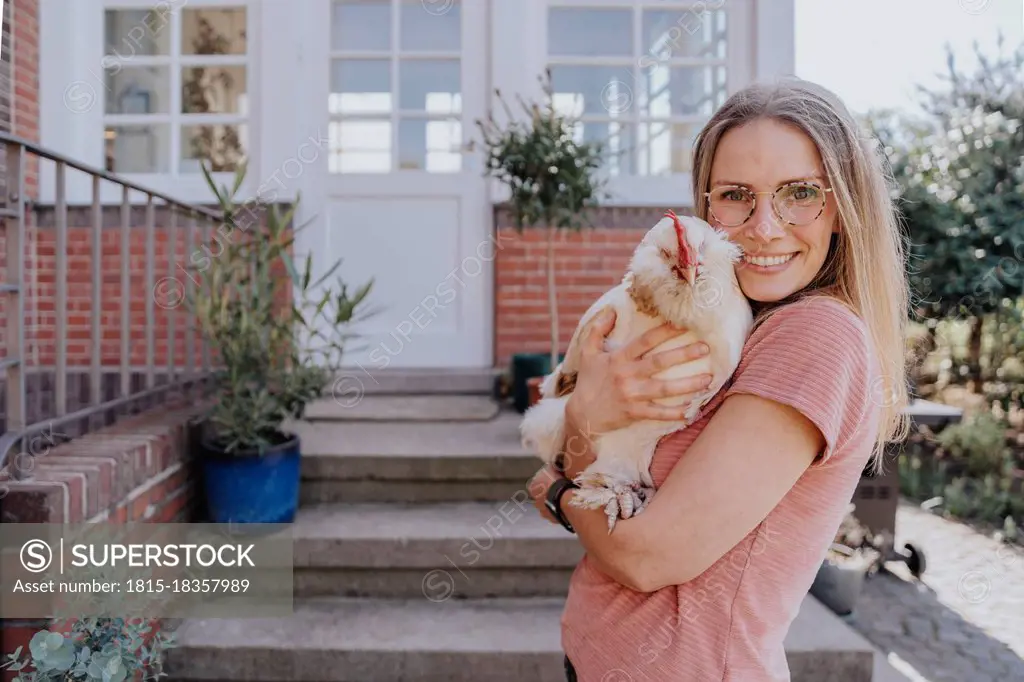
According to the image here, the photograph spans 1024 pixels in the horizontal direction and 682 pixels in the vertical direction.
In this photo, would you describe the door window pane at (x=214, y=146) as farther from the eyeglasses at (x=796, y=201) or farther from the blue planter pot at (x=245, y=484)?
the eyeglasses at (x=796, y=201)

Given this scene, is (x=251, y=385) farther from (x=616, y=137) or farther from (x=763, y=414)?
(x=616, y=137)

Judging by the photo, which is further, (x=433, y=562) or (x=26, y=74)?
(x=26, y=74)

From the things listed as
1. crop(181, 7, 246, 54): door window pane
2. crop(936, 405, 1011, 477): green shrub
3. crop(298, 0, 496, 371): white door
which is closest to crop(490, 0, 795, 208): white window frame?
crop(298, 0, 496, 371): white door

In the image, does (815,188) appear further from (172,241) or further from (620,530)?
(172,241)

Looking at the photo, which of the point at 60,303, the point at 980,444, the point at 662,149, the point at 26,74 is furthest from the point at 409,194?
the point at 980,444

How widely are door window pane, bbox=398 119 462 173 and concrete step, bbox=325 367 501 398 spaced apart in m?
1.42

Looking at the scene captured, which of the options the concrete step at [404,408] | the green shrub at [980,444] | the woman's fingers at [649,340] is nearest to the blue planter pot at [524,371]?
the concrete step at [404,408]

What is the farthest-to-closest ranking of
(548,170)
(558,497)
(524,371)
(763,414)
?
(524,371), (548,170), (558,497), (763,414)

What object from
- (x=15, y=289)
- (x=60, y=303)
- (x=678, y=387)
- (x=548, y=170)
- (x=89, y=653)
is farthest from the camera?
(x=548, y=170)

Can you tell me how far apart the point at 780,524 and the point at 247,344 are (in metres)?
2.54

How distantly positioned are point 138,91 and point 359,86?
1520mm

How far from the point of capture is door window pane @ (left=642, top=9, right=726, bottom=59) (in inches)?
199

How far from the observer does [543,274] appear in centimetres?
481

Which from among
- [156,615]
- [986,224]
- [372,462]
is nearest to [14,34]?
[372,462]
